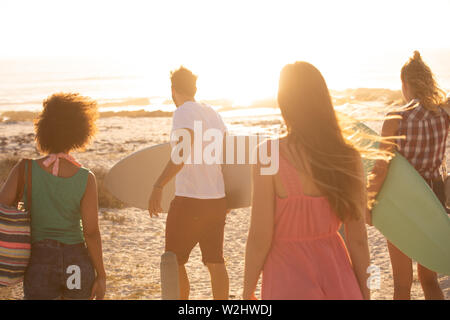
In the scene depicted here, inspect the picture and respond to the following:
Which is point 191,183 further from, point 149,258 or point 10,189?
point 149,258

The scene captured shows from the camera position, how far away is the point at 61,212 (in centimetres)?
257

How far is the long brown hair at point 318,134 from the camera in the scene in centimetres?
210

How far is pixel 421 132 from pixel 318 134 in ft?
5.69

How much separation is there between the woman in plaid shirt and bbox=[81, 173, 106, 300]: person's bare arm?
6.17ft

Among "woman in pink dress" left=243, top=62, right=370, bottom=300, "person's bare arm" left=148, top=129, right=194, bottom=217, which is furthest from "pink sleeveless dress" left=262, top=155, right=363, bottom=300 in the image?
"person's bare arm" left=148, top=129, right=194, bottom=217

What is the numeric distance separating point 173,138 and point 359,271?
158 centimetres

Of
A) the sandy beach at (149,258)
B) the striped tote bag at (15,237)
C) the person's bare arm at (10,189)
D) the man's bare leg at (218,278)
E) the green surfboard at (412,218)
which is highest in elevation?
the person's bare arm at (10,189)

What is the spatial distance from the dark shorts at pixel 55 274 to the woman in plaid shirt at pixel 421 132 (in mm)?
1989

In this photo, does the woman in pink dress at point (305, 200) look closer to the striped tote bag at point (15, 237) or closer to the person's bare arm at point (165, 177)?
the striped tote bag at point (15, 237)

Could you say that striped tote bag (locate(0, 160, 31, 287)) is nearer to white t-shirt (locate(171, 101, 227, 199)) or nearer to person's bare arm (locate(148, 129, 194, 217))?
person's bare arm (locate(148, 129, 194, 217))

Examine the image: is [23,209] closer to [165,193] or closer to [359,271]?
[359,271]

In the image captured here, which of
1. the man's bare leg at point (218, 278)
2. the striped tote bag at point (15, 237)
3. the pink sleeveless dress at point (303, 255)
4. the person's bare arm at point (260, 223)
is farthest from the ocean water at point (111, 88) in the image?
the striped tote bag at point (15, 237)

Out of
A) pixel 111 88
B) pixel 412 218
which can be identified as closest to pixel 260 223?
pixel 412 218
